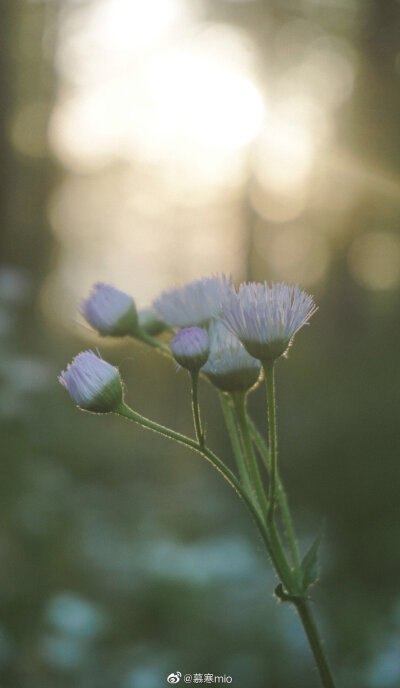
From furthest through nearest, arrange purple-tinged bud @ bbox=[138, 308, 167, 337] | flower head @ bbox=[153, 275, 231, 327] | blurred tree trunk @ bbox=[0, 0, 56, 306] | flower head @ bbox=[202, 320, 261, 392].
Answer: blurred tree trunk @ bbox=[0, 0, 56, 306], purple-tinged bud @ bbox=[138, 308, 167, 337], flower head @ bbox=[153, 275, 231, 327], flower head @ bbox=[202, 320, 261, 392]

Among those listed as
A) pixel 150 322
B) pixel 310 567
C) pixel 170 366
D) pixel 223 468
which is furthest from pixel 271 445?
pixel 170 366

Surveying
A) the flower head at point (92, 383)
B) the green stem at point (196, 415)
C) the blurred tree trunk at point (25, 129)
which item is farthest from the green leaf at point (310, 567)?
the blurred tree trunk at point (25, 129)

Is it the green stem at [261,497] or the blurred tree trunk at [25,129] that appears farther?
the blurred tree trunk at [25,129]

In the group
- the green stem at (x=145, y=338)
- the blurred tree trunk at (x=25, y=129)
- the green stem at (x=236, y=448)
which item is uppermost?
the blurred tree trunk at (x=25, y=129)

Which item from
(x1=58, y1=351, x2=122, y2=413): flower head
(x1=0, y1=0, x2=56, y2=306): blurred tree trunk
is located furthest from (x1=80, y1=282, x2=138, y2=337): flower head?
(x1=0, y1=0, x2=56, y2=306): blurred tree trunk

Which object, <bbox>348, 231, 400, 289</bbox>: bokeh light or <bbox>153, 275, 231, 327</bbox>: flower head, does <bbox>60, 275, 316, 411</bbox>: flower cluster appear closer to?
<bbox>153, 275, 231, 327</bbox>: flower head

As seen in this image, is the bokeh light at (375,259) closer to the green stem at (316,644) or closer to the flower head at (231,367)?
the flower head at (231,367)
